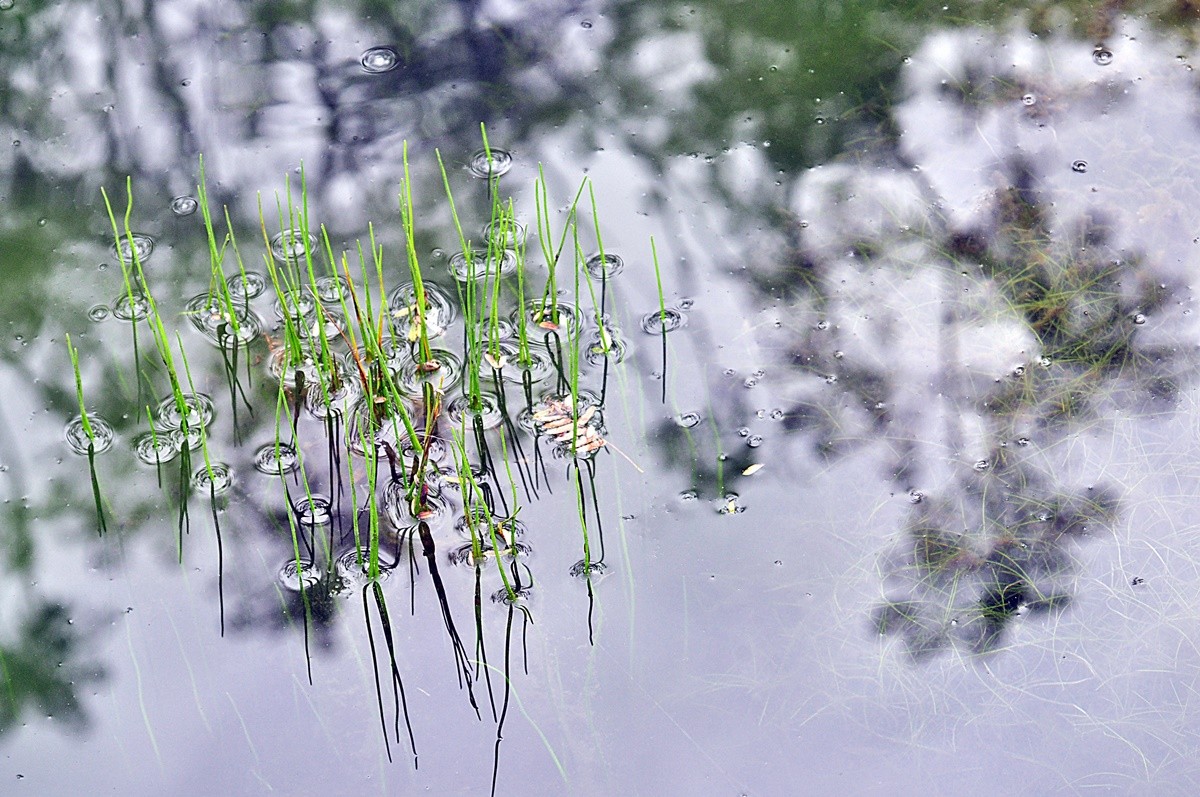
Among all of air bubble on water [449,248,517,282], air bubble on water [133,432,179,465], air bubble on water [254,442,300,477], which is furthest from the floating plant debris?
air bubble on water [133,432,179,465]

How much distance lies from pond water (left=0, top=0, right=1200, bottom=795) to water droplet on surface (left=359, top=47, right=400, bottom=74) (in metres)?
0.01

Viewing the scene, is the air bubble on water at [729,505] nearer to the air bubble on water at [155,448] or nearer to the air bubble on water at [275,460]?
the air bubble on water at [275,460]

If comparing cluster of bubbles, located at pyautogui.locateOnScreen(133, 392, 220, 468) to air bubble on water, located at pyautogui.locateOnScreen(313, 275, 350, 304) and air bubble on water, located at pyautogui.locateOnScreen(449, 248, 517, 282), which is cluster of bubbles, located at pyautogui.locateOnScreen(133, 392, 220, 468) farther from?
air bubble on water, located at pyautogui.locateOnScreen(449, 248, 517, 282)

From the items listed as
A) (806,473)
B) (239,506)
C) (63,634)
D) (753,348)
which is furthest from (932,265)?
(63,634)

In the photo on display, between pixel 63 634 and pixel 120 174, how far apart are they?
1.21 metres

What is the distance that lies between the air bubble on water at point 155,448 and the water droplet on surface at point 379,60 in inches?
46.1

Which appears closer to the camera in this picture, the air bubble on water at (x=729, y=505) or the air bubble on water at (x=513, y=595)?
the air bubble on water at (x=513, y=595)

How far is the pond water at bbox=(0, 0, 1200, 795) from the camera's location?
197 centimetres

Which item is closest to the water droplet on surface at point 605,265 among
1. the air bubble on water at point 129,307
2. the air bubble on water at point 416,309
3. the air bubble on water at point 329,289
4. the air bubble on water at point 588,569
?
the air bubble on water at point 416,309

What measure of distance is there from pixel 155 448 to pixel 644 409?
978mm

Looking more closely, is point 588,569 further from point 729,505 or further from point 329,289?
point 329,289

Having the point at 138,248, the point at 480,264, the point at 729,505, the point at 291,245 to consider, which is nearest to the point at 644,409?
the point at 729,505

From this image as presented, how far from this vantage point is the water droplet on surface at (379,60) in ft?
9.86

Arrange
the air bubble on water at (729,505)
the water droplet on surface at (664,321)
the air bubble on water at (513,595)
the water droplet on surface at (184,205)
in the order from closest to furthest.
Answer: the air bubble on water at (513,595) < the air bubble on water at (729,505) < the water droplet on surface at (664,321) < the water droplet on surface at (184,205)
